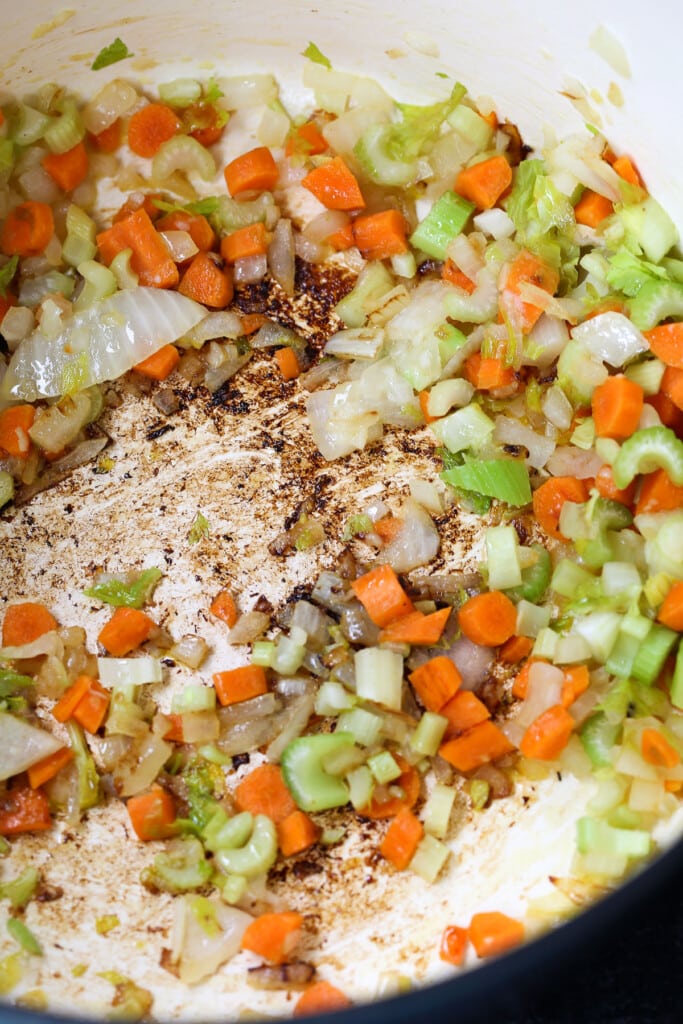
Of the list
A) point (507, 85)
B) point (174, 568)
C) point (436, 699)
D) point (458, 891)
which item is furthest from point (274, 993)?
point (507, 85)

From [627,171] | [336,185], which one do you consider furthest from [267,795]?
[627,171]

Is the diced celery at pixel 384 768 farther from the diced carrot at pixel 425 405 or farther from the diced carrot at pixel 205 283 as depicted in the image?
the diced carrot at pixel 205 283

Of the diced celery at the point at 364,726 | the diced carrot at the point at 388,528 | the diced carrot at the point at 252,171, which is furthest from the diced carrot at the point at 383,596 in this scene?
the diced carrot at the point at 252,171

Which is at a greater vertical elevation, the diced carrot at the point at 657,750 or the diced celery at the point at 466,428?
the diced celery at the point at 466,428

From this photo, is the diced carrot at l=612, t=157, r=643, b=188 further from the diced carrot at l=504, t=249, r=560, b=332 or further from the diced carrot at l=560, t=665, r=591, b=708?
the diced carrot at l=560, t=665, r=591, b=708

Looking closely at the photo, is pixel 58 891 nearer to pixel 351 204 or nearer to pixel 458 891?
pixel 458 891

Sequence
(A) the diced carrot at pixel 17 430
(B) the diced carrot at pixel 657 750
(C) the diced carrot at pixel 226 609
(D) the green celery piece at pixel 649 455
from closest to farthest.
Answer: (B) the diced carrot at pixel 657 750
(D) the green celery piece at pixel 649 455
(C) the diced carrot at pixel 226 609
(A) the diced carrot at pixel 17 430

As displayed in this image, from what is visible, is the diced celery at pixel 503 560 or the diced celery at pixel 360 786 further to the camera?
the diced celery at pixel 503 560

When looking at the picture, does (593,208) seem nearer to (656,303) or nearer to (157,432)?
(656,303)

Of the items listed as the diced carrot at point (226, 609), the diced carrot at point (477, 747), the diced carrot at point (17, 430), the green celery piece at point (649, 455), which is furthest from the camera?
the diced carrot at point (17, 430)
